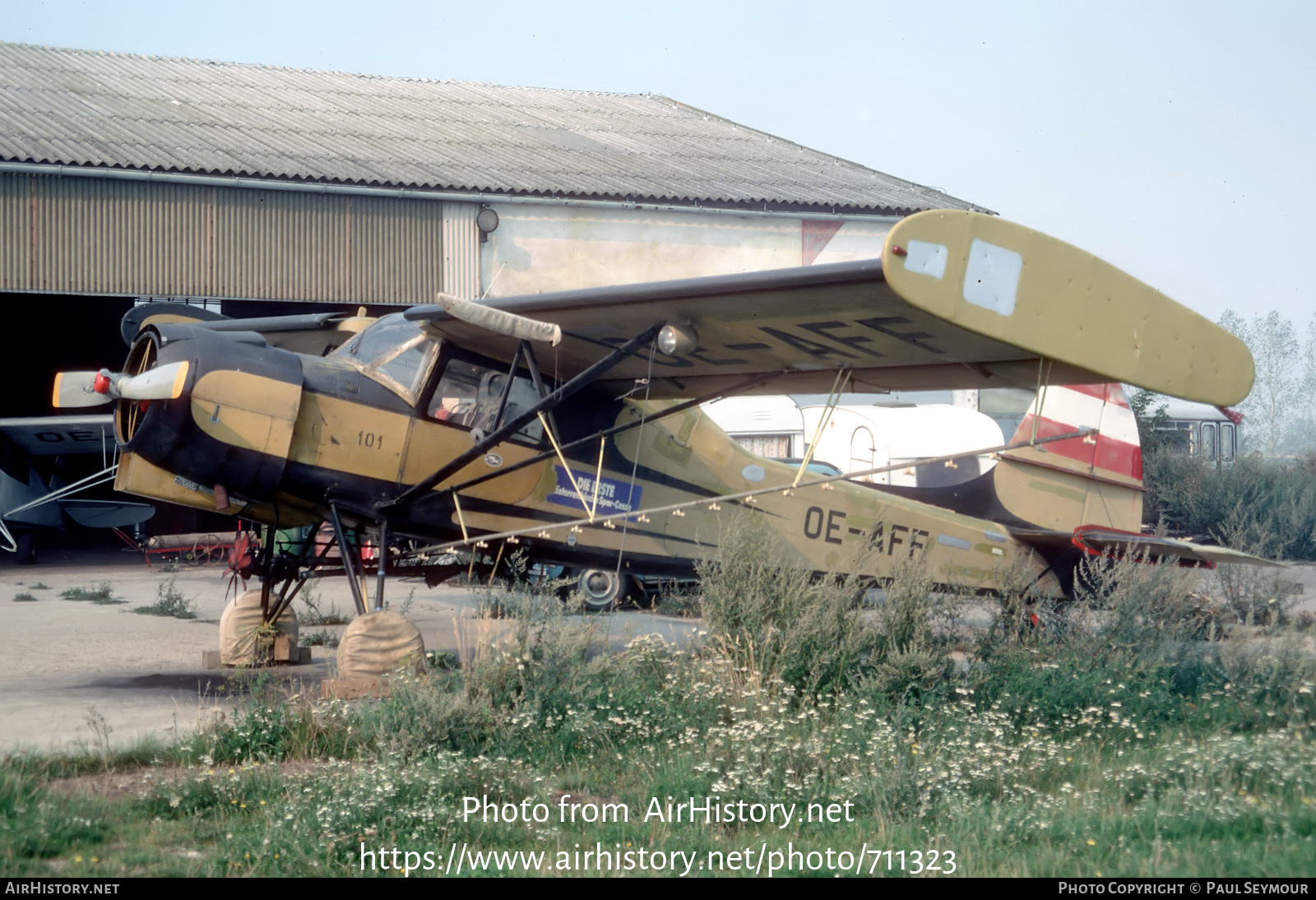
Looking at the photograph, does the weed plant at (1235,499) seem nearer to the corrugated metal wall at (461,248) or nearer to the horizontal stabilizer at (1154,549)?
the horizontal stabilizer at (1154,549)

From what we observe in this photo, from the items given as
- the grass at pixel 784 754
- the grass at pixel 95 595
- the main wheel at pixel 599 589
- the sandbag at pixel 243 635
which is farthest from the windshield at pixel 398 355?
the grass at pixel 95 595

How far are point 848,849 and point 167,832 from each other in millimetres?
3039

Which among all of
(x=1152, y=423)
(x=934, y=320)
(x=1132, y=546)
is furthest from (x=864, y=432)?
(x=1152, y=423)

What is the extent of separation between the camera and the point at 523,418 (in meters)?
7.51

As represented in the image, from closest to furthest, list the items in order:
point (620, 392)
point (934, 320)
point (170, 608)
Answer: point (934, 320) → point (620, 392) → point (170, 608)

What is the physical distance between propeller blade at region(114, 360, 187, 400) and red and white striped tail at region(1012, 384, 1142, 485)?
27.5ft

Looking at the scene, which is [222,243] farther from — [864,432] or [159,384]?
[159,384]

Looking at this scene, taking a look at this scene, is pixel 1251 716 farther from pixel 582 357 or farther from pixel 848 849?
pixel 582 357

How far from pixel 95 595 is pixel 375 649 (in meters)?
8.94

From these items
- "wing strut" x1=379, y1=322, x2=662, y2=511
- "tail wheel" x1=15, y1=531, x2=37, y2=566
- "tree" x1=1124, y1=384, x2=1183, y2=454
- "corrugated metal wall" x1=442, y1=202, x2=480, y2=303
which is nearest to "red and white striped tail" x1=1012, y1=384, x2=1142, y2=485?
"wing strut" x1=379, y1=322, x2=662, y2=511

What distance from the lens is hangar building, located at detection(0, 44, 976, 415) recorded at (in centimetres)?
1783

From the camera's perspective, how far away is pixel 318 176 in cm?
1898

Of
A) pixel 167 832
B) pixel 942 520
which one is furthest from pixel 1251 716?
pixel 167 832

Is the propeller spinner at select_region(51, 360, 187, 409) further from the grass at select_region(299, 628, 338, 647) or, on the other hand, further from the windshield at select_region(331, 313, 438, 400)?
the grass at select_region(299, 628, 338, 647)
